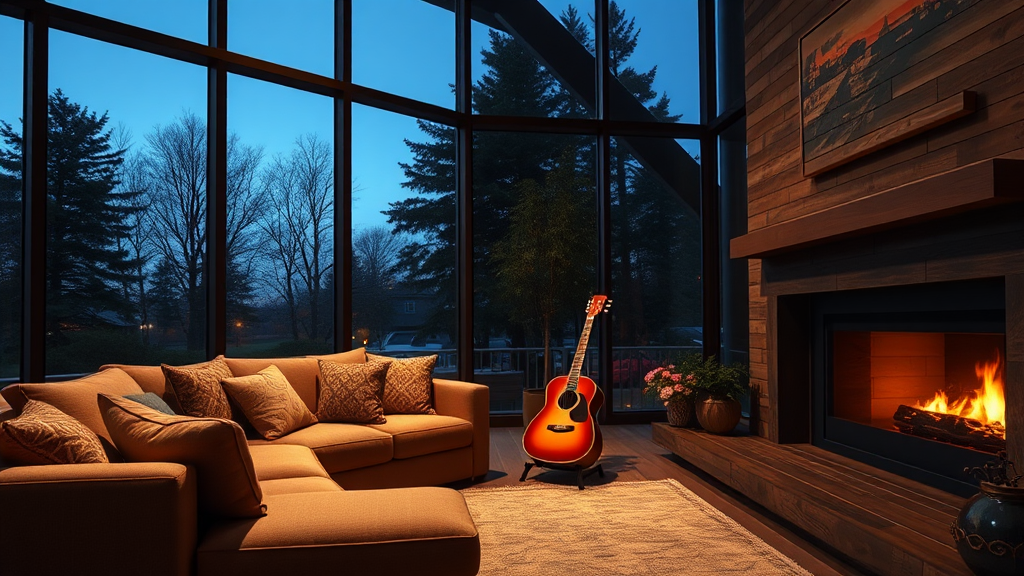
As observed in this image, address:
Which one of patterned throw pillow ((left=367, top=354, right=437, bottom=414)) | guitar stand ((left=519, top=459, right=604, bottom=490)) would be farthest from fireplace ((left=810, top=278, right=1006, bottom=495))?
patterned throw pillow ((left=367, top=354, right=437, bottom=414))

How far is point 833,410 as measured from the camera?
13.4ft

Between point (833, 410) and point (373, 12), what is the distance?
4544 mm

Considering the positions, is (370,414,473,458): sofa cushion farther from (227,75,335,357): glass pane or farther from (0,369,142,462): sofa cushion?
Answer: (0,369,142,462): sofa cushion

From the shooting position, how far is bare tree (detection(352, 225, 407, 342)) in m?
5.71

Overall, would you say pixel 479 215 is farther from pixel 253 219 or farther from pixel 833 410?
pixel 833 410

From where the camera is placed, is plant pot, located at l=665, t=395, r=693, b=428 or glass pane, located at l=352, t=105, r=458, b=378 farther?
glass pane, located at l=352, t=105, r=458, b=378

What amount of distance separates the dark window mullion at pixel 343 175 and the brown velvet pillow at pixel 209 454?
3274mm

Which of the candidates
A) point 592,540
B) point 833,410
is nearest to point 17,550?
point 592,540

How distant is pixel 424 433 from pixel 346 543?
6.96 ft

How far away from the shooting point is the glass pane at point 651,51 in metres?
6.64

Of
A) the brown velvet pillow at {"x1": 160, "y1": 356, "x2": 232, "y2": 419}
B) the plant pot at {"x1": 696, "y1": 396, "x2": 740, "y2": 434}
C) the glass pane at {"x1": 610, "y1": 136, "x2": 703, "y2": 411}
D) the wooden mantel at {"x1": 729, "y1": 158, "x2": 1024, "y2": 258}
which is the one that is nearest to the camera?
the wooden mantel at {"x1": 729, "y1": 158, "x2": 1024, "y2": 258}

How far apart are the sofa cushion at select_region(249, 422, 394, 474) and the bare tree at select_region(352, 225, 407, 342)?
187 centimetres

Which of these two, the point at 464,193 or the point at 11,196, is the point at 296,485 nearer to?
the point at 11,196

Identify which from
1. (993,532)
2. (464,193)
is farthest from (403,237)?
(993,532)
